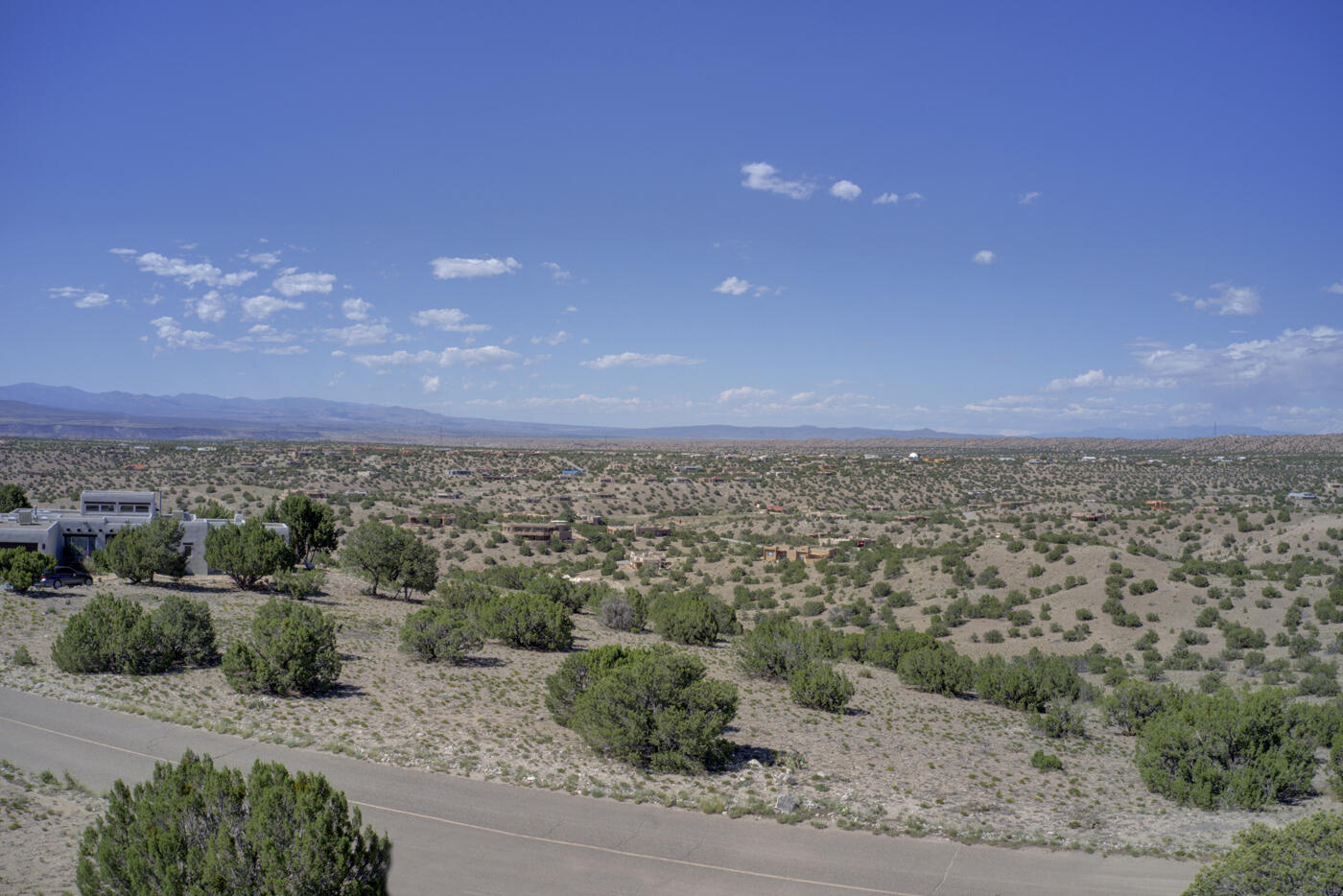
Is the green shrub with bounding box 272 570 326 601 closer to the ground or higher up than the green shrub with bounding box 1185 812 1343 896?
closer to the ground

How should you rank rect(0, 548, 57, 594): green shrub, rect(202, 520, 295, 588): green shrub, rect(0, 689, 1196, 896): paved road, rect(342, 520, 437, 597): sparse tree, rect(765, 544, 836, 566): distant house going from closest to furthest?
1. rect(0, 689, 1196, 896): paved road
2. rect(0, 548, 57, 594): green shrub
3. rect(202, 520, 295, 588): green shrub
4. rect(342, 520, 437, 597): sparse tree
5. rect(765, 544, 836, 566): distant house

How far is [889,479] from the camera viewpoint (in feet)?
293

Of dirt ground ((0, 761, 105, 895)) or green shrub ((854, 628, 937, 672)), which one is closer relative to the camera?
dirt ground ((0, 761, 105, 895))

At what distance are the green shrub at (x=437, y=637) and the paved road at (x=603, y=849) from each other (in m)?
8.03

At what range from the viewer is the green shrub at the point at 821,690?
19703mm

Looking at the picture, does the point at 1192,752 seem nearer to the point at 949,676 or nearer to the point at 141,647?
the point at 949,676

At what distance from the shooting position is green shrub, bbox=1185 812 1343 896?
24.6 feet

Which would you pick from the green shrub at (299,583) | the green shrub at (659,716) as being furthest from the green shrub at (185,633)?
the green shrub at (659,716)

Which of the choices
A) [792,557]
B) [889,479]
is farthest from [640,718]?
[889,479]

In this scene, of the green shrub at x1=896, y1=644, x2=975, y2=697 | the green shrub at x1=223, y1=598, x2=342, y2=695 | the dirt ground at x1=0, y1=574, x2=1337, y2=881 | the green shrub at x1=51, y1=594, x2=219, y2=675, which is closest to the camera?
the dirt ground at x1=0, y1=574, x2=1337, y2=881

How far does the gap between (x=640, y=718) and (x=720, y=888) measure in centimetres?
483

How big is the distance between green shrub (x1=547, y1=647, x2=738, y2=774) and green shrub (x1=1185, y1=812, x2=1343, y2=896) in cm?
792

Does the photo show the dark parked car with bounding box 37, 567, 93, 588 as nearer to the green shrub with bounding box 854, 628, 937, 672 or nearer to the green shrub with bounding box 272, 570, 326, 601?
the green shrub with bounding box 272, 570, 326, 601

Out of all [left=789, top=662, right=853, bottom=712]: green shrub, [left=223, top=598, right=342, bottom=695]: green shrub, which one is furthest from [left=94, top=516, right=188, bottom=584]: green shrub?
[left=789, top=662, right=853, bottom=712]: green shrub
